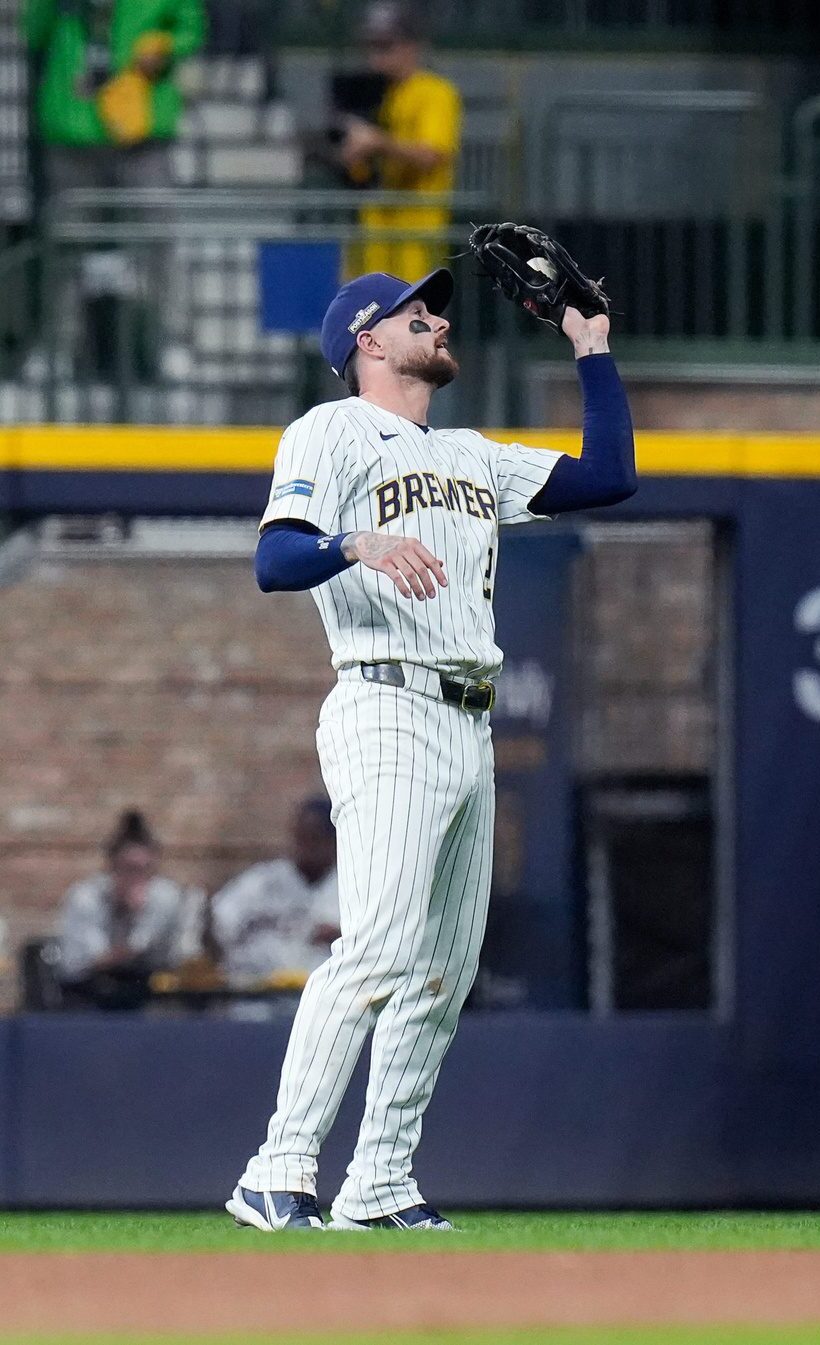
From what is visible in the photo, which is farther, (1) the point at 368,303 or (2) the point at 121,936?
(2) the point at 121,936

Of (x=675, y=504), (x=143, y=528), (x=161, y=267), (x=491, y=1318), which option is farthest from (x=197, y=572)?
(x=491, y=1318)

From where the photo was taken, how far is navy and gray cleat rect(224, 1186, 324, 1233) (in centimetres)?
399

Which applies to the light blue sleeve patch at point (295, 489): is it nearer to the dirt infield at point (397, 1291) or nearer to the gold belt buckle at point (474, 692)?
the gold belt buckle at point (474, 692)

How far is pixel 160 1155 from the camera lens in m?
6.22

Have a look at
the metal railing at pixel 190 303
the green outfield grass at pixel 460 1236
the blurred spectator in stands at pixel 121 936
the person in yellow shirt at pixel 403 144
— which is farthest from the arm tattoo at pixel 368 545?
the person in yellow shirt at pixel 403 144

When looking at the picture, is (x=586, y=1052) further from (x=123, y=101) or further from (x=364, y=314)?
(x=123, y=101)

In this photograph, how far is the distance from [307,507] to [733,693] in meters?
2.50

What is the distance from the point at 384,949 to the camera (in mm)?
4062

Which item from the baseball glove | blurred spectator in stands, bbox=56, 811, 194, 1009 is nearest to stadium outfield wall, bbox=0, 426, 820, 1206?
blurred spectator in stands, bbox=56, 811, 194, 1009

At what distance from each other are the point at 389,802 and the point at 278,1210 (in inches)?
28.1

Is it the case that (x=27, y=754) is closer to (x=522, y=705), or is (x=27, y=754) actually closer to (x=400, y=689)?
(x=522, y=705)

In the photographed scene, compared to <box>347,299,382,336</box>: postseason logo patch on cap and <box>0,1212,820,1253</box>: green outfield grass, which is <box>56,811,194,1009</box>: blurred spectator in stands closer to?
<box>0,1212,820,1253</box>: green outfield grass

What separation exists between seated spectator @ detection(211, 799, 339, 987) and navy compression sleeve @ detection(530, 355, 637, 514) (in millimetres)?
2050

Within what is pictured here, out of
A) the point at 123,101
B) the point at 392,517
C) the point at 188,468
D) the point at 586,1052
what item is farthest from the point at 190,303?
the point at 392,517
